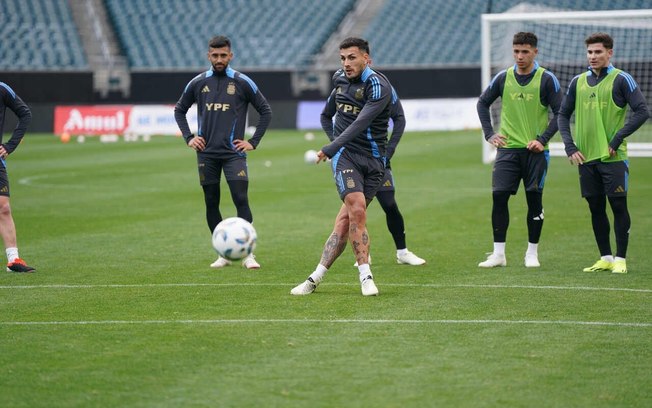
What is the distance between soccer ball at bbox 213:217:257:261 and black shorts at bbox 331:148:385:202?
811mm

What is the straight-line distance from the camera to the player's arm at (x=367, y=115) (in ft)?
27.2

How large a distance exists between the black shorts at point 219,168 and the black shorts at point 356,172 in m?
2.07

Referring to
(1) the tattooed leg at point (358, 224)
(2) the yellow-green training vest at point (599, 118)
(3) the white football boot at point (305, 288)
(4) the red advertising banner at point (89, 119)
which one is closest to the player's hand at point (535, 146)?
(2) the yellow-green training vest at point (599, 118)

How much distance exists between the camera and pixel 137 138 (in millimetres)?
35781

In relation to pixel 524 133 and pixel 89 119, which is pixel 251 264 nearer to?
pixel 524 133

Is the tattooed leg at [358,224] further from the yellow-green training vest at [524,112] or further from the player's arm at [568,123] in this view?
the player's arm at [568,123]

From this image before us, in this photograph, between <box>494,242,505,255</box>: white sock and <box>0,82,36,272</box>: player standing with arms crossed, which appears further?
<box>494,242,505,255</box>: white sock

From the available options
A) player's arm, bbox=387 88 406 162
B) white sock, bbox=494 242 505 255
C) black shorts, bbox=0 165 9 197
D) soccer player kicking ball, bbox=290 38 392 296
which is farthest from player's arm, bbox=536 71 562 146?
black shorts, bbox=0 165 9 197

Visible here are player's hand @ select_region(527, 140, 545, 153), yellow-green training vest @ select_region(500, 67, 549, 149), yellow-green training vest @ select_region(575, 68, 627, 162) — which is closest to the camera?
yellow-green training vest @ select_region(575, 68, 627, 162)

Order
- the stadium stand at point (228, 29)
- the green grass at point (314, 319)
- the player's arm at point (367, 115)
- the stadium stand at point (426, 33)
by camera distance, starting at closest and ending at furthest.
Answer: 1. the green grass at point (314, 319)
2. the player's arm at point (367, 115)
3. the stadium stand at point (426, 33)
4. the stadium stand at point (228, 29)

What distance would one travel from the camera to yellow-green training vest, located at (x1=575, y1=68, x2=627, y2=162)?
9.63 metres

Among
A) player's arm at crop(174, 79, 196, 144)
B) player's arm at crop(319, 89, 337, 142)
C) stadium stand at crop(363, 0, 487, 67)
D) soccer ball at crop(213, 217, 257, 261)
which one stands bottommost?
stadium stand at crop(363, 0, 487, 67)

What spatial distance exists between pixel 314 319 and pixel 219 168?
3519 mm

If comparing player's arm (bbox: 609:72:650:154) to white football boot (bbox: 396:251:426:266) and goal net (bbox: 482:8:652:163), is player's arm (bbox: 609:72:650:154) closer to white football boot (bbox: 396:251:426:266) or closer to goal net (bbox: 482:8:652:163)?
white football boot (bbox: 396:251:426:266)
